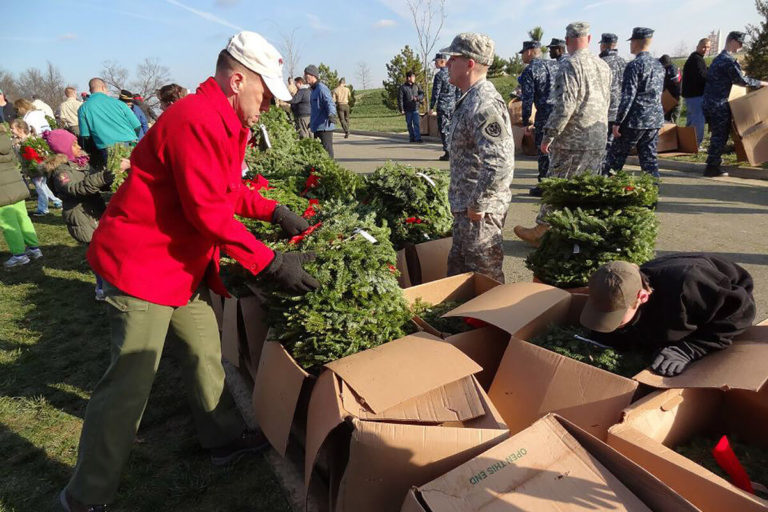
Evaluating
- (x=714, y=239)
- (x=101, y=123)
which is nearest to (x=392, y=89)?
(x=101, y=123)

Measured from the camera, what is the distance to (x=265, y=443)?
2.94 m

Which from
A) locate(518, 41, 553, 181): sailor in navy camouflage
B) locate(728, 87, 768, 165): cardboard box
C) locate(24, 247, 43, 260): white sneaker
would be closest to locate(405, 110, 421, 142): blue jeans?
locate(518, 41, 553, 181): sailor in navy camouflage

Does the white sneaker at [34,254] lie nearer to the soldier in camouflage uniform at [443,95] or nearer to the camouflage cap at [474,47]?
the camouflage cap at [474,47]

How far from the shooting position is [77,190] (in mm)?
4883

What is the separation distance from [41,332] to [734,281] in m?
5.68

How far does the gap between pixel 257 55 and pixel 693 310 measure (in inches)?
93.7

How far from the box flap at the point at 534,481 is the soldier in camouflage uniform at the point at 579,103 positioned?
3746 mm

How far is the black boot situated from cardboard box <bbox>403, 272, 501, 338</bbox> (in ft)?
24.0

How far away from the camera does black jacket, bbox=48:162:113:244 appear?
191 inches

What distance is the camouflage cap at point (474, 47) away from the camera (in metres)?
Result: 3.20

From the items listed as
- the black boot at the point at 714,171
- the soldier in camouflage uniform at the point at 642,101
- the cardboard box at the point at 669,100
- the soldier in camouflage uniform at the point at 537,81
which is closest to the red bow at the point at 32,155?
the soldier in camouflage uniform at the point at 537,81

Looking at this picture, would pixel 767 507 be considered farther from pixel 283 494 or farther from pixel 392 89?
pixel 392 89

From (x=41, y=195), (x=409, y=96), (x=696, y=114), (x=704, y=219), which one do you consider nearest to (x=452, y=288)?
(x=704, y=219)

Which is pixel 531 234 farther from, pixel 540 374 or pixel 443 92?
pixel 443 92
